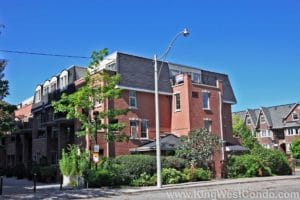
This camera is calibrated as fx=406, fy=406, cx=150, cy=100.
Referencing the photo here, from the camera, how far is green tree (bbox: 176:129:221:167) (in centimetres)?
3073

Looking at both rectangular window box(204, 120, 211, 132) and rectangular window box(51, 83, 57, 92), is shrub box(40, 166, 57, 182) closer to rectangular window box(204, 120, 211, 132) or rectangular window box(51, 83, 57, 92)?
rectangular window box(51, 83, 57, 92)

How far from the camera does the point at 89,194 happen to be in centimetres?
2100

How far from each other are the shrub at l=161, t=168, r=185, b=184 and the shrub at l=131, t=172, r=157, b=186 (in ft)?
2.48

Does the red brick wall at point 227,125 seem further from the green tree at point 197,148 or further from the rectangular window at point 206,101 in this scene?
the green tree at point 197,148

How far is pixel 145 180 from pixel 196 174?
15.5 feet

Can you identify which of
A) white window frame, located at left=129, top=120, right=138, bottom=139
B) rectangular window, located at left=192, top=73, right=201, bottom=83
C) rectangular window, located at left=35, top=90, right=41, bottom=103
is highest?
rectangular window, located at left=192, top=73, right=201, bottom=83

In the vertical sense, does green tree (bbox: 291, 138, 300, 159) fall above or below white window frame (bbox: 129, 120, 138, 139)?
below

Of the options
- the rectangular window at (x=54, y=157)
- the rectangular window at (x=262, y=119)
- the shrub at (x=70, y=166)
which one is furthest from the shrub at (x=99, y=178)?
the rectangular window at (x=262, y=119)

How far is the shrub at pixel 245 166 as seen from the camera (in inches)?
1308

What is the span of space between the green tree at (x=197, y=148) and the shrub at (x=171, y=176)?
2.53 meters

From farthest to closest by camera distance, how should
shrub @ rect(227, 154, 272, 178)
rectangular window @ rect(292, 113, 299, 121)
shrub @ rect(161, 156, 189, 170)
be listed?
rectangular window @ rect(292, 113, 299, 121) → shrub @ rect(227, 154, 272, 178) → shrub @ rect(161, 156, 189, 170)

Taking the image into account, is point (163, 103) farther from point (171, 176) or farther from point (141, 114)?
point (171, 176)

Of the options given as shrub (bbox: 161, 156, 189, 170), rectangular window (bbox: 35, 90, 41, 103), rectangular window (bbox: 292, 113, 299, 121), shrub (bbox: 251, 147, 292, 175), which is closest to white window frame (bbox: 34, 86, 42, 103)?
rectangular window (bbox: 35, 90, 41, 103)

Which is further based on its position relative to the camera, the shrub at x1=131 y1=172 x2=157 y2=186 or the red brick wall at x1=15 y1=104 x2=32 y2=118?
the red brick wall at x1=15 y1=104 x2=32 y2=118
